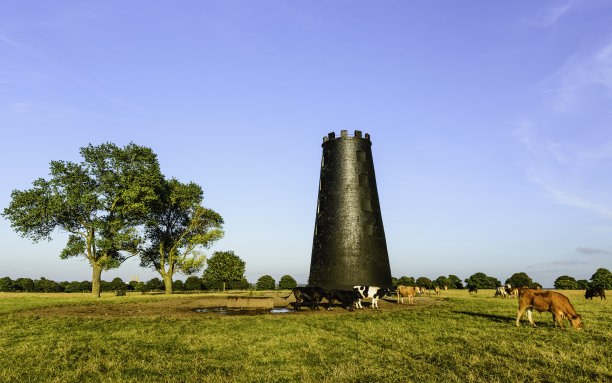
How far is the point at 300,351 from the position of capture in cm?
891

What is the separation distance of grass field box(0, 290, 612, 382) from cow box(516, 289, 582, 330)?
1.69ft

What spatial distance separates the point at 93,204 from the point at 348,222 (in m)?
23.9

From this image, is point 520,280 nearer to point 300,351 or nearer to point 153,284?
point 153,284

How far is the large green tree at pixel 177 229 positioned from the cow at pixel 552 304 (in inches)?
1287

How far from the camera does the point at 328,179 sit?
25938 millimetres

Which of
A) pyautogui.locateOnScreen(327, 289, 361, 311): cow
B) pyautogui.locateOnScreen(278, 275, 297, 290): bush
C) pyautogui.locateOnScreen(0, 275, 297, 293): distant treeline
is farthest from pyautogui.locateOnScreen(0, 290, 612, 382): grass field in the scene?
pyautogui.locateOnScreen(278, 275, 297, 290): bush

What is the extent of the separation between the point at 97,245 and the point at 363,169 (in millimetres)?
24500

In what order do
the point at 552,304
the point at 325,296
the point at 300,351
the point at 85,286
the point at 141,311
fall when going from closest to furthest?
the point at 300,351
the point at 552,304
the point at 141,311
the point at 325,296
the point at 85,286

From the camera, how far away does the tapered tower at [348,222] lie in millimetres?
23844

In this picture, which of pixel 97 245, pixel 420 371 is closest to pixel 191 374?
pixel 420 371

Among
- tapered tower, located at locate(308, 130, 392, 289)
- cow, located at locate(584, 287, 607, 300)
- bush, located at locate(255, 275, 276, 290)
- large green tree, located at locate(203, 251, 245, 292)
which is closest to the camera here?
tapered tower, located at locate(308, 130, 392, 289)

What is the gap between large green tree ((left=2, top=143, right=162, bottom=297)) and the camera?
30891 millimetres

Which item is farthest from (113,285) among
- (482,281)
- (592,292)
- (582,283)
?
(582,283)

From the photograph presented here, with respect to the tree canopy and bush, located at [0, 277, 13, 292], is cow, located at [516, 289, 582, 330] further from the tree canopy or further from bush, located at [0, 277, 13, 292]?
bush, located at [0, 277, 13, 292]
